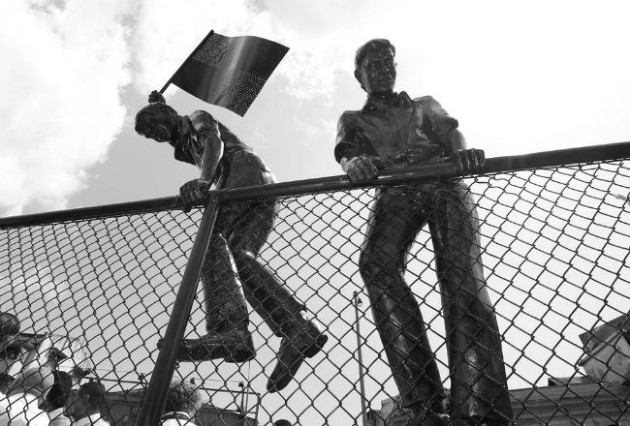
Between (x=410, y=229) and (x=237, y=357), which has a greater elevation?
(x=410, y=229)

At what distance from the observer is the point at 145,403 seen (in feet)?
4.79

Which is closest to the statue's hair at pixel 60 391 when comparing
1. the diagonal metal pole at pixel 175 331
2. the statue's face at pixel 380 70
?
the diagonal metal pole at pixel 175 331

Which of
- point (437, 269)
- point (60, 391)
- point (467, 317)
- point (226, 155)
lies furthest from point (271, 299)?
point (60, 391)

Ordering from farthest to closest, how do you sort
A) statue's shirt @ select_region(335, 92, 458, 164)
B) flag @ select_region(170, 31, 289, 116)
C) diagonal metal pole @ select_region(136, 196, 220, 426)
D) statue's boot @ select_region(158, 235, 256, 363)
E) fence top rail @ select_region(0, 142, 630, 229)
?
flag @ select_region(170, 31, 289, 116) < statue's shirt @ select_region(335, 92, 458, 164) < statue's boot @ select_region(158, 235, 256, 363) < fence top rail @ select_region(0, 142, 630, 229) < diagonal metal pole @ select_region(136, 196, 220, 426)

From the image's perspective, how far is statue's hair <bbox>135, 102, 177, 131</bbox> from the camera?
323cm

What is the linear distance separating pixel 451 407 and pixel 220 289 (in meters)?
1.28

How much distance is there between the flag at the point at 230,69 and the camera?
417cm

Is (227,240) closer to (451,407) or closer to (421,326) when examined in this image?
(421,326)

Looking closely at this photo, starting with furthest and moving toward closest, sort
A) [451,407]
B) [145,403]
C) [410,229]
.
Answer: [410,229], [451,407], [145,403]

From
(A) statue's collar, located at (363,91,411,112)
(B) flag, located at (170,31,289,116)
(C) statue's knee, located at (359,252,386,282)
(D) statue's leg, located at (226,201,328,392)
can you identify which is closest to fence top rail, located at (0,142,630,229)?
(D) statue's leg, located at (226,201,328,392)

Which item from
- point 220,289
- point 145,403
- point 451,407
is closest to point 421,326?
point 451,407

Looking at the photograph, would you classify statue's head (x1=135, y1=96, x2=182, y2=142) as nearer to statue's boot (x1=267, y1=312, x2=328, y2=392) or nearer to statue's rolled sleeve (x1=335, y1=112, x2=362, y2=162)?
statue's rolled sleeve (x1=335, y1=112, x2=362, y2=162)

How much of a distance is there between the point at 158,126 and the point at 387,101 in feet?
5.65

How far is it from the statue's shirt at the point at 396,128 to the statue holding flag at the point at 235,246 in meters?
0.70
